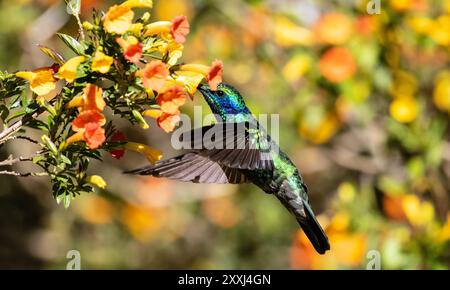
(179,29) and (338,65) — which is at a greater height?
(338,65)

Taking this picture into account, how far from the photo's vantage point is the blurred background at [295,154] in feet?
11.1

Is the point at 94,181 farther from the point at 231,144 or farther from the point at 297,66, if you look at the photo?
the point at 297,66

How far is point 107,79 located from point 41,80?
155 mm

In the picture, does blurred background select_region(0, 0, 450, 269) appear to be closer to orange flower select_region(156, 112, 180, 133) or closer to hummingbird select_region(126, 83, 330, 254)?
hummingbird select_region(126, 83, 330, 254)

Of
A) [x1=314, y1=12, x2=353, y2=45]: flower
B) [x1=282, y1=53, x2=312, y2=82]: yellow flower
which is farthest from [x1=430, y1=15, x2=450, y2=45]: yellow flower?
[x1=282, y1=53, x2=312, y2=82]: yellow flower

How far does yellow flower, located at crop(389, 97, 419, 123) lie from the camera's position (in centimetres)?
342

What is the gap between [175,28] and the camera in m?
1.48

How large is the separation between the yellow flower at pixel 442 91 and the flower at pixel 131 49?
99.4 inches

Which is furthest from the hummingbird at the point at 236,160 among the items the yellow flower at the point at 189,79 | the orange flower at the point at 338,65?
the orange flower at the point at 338,65

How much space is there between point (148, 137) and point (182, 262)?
99cm

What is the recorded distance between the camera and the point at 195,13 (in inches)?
166

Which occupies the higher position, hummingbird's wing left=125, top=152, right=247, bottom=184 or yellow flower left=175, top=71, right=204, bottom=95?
yellow flower left=175, top=71, right=204, bottom=95

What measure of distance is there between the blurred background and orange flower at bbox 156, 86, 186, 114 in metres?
2.00

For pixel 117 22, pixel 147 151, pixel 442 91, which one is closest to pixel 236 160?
pixel 147 151
